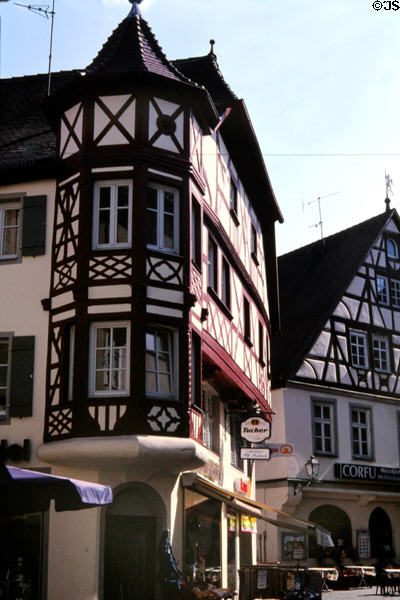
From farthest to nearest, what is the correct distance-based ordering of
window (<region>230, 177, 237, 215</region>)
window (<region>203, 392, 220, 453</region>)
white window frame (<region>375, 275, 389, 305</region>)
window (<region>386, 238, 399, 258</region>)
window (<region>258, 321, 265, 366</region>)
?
window (<region>386, 238, 399, 258</region>)
white window frame (<region>375, 275, 389, 305</region>)
window (<region>258, 321, 265, 366</region>)
window (<region>230, 177, 237, 215</region>)
window (<region>203, 392, 220, 453</region>)

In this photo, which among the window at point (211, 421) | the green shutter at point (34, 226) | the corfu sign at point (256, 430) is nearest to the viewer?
the green shutter at point (34, 226)

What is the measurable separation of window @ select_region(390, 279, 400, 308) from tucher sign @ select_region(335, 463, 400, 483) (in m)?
6.44

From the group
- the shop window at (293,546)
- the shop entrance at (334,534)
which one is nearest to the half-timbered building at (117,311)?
the shop window at (293,546)

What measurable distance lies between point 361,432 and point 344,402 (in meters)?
1.34

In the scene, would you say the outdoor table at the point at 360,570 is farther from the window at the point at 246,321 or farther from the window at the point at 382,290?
the window at the point at 382,290

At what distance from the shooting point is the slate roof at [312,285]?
31547mm

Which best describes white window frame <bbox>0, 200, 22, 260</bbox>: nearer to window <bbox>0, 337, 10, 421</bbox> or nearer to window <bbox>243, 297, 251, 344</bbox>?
window <bbox>0, 337, 10, 421</bbox>

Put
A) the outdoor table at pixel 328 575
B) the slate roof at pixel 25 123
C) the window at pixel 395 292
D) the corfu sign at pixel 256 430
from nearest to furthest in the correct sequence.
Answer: the slate roof at pixel 25 123 → the corfu sign at pixel 256 430 → the outdoor table at pixel 328 575 → the window at pixel 395 292

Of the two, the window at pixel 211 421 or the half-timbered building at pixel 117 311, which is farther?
the window at pixel 211 421

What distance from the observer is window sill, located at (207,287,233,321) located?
18825mm

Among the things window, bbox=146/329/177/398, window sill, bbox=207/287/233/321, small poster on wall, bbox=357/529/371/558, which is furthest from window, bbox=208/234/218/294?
small poster on wall, bbox=357/529/371/558

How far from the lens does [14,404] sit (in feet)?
54.9

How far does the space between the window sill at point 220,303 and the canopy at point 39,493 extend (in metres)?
8.13

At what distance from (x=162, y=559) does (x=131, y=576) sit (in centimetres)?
82
